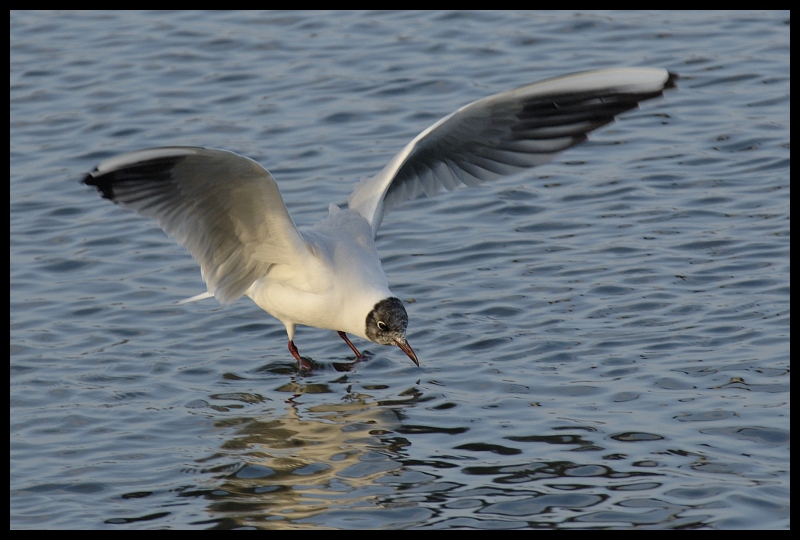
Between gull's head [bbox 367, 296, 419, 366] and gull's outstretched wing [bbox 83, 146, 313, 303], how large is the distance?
526mm

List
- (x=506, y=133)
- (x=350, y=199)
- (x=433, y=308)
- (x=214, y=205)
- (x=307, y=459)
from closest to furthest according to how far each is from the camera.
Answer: (x=307, y=459) → (x=214, y=205) → (x=506, y=133) → (x=350, y=199) → (x=433, y=308)

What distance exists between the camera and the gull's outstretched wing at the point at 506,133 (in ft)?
22.2

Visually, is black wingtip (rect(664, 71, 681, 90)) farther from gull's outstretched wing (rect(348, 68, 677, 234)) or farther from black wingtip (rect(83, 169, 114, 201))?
black wingtip (rect(83, 169, 114, 201))

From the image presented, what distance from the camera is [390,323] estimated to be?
712cm

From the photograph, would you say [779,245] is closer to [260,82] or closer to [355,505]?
[355,505]

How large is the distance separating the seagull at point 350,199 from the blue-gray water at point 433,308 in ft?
1.67

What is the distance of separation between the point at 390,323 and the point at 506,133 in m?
1.40

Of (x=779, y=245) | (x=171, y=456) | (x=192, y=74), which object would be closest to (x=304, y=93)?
(x=192, y=74)

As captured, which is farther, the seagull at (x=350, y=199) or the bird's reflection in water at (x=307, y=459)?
the seagull at (x=350, y=199)

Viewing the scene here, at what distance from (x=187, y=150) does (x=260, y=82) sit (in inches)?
246

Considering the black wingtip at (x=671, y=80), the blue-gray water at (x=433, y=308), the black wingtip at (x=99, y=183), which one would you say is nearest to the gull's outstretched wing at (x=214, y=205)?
the black wingtip at (x=99, y=183)

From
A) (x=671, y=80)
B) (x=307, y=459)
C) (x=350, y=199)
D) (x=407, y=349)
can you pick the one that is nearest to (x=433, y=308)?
(x=350, y=199)

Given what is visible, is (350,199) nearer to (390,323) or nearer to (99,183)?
(390,323)

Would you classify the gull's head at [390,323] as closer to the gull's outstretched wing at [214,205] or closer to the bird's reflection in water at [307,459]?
the bird's reflection in water at [307,459]
